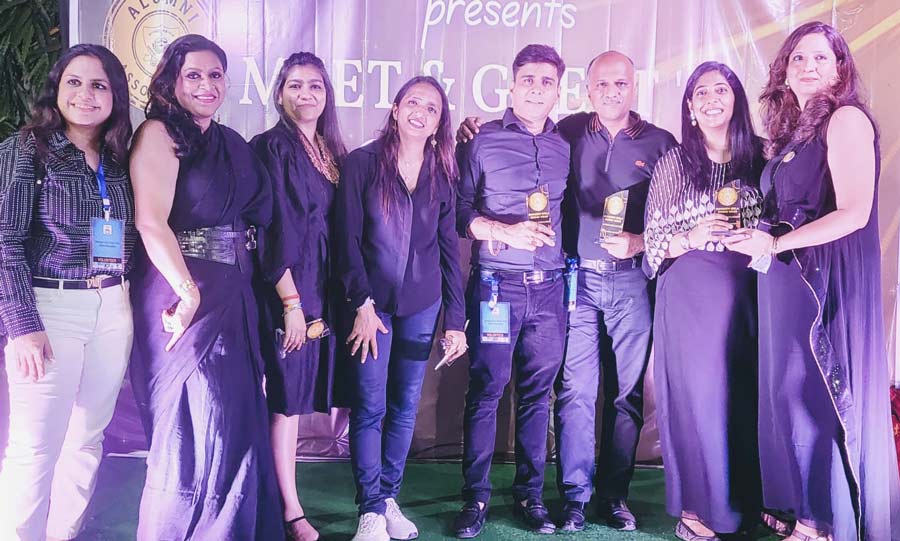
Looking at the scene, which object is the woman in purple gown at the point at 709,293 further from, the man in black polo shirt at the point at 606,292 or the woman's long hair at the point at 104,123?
the woman's long hair at the point at 104,123

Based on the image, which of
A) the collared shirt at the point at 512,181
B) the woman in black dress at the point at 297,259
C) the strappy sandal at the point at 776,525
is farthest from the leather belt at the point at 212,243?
the strappy sandal at the point at 776,525

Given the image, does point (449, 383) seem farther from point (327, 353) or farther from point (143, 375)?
point (143, 375)

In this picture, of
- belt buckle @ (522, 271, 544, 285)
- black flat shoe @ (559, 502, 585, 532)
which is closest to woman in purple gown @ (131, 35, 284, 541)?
belt buckle @ (522, 271, 544, 285)

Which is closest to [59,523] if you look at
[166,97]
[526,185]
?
[166,97]

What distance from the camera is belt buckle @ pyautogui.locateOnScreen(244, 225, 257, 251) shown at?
2559mm

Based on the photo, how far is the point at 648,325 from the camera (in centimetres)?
298

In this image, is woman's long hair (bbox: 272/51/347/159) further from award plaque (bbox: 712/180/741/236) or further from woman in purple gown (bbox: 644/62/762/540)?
award plaque (bbox: 712/180/741/236)

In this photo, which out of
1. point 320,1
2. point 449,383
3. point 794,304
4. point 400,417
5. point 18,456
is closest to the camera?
point 18,456

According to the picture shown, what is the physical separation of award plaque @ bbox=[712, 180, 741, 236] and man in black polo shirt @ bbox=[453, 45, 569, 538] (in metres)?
0.59

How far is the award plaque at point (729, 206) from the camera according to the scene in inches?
108

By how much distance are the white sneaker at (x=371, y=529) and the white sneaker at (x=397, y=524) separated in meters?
0.06

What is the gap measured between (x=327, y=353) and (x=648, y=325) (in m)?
1.27

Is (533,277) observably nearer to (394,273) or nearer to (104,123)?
(394,273)

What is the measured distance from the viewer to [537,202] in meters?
2.83
